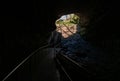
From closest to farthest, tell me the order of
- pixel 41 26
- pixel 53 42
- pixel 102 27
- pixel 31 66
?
pixel 31 66 → pixel 41 26 → pixel 102 27 → pixel 53 42

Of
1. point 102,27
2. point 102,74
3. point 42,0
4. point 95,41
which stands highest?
point 42,0

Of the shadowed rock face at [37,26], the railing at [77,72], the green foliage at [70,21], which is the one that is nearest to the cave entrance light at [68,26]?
the green foliage at [70,21]

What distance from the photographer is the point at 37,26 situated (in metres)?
9.27

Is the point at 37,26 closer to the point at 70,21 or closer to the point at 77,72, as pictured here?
the point at 77,72

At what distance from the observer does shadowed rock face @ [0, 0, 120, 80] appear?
6.04 meters

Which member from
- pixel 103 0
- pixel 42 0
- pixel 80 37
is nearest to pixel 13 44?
pixel 42 0

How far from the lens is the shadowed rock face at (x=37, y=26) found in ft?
19.8

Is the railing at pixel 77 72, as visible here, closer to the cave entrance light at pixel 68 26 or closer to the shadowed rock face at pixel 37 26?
the shadowed rock face at pixel 37 26

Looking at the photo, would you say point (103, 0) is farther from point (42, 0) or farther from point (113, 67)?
point (113, 67)

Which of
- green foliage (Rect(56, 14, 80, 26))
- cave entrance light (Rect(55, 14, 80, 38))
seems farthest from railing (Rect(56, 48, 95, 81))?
green foliage (Rect(56, 14, 80, 26))

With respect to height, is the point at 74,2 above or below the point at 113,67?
above

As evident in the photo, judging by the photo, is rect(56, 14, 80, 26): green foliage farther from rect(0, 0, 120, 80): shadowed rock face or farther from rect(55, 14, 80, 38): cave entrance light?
rect(0, 0, 120, 80): shadowed rock face

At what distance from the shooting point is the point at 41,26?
387 inches

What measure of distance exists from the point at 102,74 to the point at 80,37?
8.57 meters
